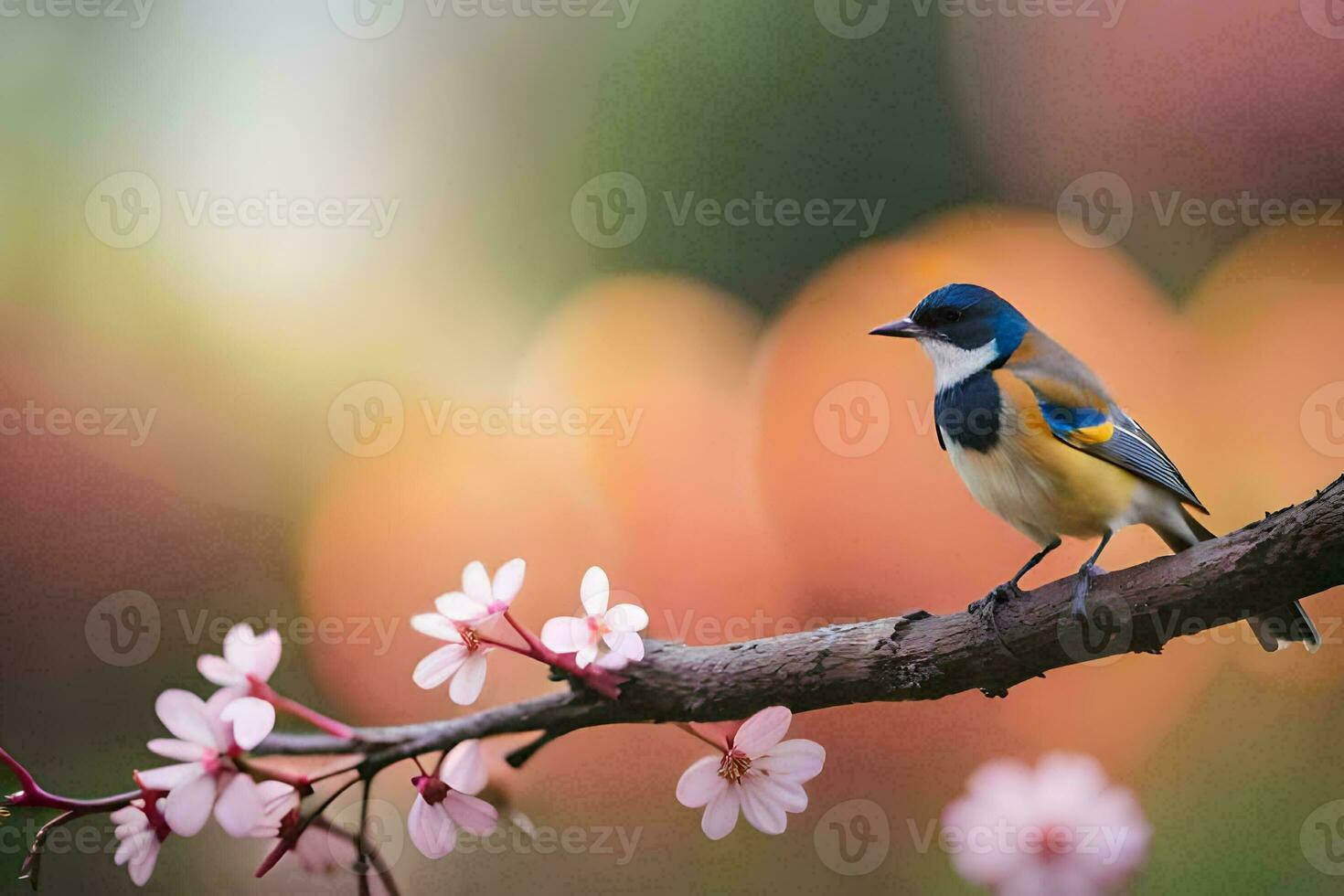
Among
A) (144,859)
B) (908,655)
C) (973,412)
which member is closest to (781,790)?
(908,655)

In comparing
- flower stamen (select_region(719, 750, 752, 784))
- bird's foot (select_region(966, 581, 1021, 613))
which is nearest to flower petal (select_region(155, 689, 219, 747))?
flower stamen (select_region(719, 750, 752, 784))

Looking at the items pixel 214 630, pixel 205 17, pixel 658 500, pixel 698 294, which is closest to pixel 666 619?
pixel 658 500

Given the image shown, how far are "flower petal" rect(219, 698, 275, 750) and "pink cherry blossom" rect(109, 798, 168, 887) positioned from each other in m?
0.09

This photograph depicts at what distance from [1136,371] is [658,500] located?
52 cm

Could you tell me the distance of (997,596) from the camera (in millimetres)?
806

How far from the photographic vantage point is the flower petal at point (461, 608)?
2.56ft

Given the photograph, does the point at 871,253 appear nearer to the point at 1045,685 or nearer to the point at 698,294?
the point at 698,294

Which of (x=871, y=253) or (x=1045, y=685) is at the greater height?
(x=871, y=253)

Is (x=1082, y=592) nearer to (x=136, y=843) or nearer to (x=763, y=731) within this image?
(x=763, y=731)

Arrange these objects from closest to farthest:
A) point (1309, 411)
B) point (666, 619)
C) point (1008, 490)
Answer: point (1008, 490) < point (1309, 411) < point (666, 619)

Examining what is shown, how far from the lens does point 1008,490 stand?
921mm

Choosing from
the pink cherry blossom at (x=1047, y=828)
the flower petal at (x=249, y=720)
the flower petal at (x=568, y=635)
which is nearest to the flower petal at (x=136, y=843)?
the flower petal at (x=249, y=720)

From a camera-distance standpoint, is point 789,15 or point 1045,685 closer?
point 1045,685

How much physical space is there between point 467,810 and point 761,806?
9.2 inches
